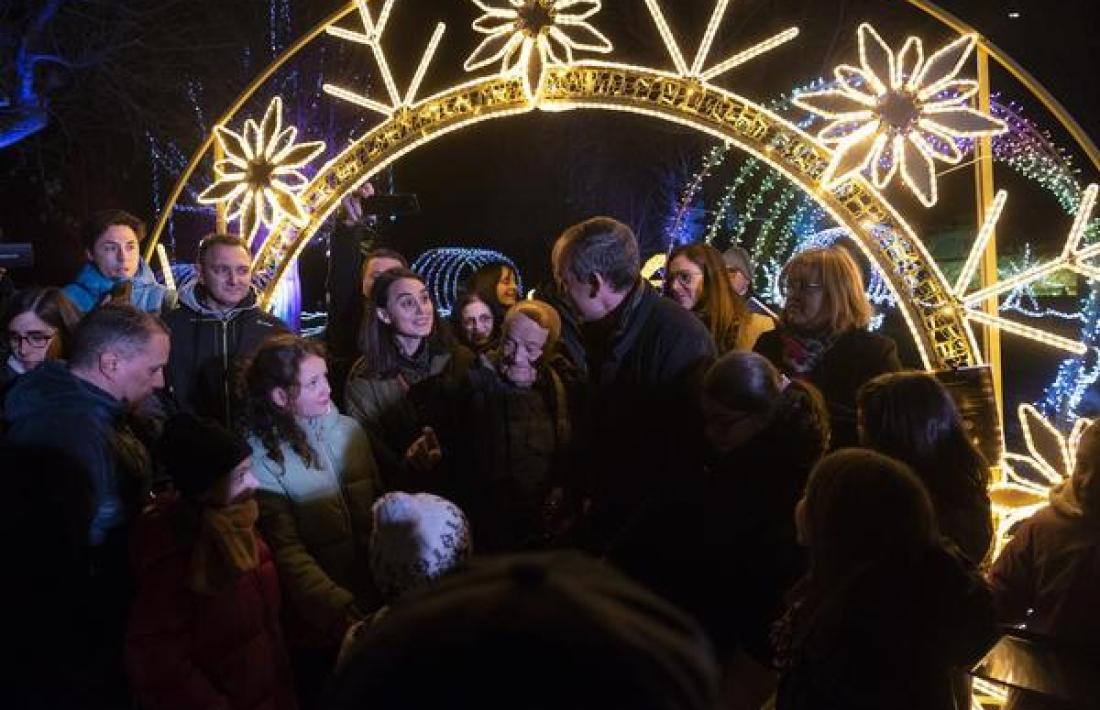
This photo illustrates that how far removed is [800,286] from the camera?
451 cm

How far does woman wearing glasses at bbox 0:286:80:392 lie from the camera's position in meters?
4.93

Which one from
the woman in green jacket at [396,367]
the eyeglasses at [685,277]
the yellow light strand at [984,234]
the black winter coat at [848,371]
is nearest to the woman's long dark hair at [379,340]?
the woman in green jacket at [396,367]

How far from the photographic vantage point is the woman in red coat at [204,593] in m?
2.97

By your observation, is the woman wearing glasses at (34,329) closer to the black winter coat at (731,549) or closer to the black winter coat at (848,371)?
the black winter coat at (731,549)

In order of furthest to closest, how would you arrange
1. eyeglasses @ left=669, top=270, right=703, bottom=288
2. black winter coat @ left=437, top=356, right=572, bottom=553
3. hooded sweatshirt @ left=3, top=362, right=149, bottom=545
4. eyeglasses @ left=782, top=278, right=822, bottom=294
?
1. eyeglasses @ left=669, top=270, right=703, bottom=288
2. eyeglasses @ left=782, top=278, right=822, bottom=294
3. black winter coat @ left=437, top=356, right=572, bottom=553
4. hooded sweatshirt @ left=3, top=362, right=149, bottom=545

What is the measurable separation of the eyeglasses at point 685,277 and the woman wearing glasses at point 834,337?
92cm

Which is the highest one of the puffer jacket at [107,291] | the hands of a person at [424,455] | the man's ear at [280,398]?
the puffer jacket at [107,291]

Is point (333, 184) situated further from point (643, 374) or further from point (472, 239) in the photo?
point (472, 239)

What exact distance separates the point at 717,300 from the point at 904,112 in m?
1.42

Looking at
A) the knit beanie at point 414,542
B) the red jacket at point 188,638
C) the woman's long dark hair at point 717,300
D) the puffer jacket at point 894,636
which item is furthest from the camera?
the woman's long dark hair at point 717,300

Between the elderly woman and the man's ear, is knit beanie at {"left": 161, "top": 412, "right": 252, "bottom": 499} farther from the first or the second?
the elderly woman

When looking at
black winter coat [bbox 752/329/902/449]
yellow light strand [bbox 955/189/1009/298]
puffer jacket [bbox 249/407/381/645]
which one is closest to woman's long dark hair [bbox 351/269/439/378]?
puffer jacket [bbox 249/407/381/645]

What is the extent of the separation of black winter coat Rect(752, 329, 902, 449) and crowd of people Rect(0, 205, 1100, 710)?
0.01m

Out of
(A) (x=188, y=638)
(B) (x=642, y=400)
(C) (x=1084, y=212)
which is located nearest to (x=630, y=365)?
(B) (x=642, y=400)
